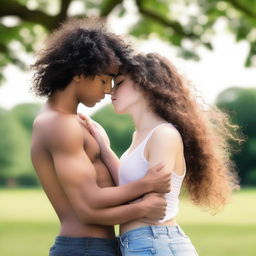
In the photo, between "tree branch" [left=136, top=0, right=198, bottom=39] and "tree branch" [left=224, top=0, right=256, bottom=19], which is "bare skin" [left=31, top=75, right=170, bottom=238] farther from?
"tree branch" [left=224, top=0, right=256, bottom=19]

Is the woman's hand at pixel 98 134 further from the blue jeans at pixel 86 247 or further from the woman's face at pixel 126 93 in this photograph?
the blue jeans at pixel 86 247

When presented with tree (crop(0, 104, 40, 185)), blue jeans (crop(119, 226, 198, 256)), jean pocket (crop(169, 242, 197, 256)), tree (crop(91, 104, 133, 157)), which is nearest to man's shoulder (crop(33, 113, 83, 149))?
blue jeans (crop(119, 226, 198, 256))

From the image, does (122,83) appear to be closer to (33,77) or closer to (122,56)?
(122,56)

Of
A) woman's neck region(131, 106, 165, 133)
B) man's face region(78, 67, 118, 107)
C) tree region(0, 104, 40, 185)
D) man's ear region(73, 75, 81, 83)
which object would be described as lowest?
woman's neck region(131, 106, 165, 133)

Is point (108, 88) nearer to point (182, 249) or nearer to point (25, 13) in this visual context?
point (182, 249)

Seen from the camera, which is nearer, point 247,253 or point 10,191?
point 247,253

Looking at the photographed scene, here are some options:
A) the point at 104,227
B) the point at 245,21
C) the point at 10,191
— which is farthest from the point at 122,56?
the point at 10,191

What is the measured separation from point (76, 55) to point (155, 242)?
1178 millimetres

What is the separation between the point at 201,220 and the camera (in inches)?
1004

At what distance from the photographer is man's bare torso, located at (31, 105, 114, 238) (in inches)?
181

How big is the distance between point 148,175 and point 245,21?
10646 millimetres

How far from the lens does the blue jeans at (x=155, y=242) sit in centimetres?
441

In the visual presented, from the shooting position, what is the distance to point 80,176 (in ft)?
14.8

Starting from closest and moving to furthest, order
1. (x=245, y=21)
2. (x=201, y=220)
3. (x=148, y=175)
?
(x=148, y=175) → (x=245, y=21) → (x=201, y=220)
